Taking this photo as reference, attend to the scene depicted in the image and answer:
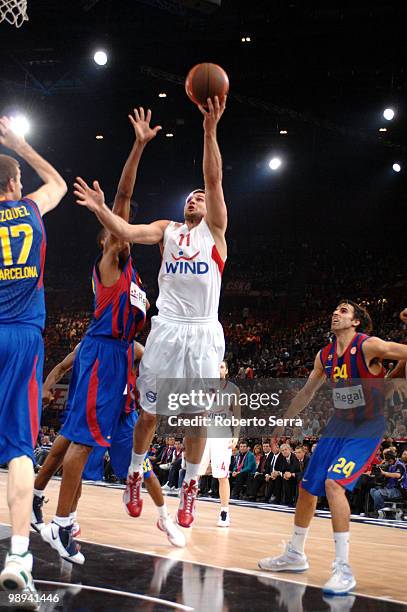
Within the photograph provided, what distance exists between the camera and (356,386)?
4.96 meters

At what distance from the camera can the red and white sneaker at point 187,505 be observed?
5.30 m

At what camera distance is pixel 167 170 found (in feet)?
83.0

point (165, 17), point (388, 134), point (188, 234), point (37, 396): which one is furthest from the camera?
point (388, 134)

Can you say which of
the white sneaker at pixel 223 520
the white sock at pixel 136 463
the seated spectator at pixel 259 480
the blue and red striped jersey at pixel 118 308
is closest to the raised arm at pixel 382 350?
the blue and red striped jersey at pixel 118 308

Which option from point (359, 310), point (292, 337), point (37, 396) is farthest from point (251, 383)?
point (37, 396)

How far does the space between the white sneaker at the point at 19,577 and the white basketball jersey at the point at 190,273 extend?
2196 millimetres

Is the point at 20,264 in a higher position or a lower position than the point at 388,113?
lower

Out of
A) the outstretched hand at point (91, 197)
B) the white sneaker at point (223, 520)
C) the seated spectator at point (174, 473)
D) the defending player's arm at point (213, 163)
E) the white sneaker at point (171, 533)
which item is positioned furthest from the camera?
the seated spectator at point (174, 473)

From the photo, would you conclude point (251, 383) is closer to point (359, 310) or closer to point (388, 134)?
point (388, 134)

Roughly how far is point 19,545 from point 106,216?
2.00m

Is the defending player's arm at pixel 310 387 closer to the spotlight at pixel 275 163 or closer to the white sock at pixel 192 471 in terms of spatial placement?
the white sock at pixel 192 471

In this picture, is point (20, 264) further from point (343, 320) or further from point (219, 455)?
point (219, 455)

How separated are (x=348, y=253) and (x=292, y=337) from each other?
510 centimetres

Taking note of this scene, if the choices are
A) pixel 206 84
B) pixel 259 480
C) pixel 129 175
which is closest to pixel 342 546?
pixel 129 175
